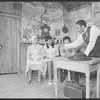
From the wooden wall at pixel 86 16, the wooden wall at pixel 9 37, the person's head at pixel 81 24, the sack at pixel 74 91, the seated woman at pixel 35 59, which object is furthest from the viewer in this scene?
the wooden wall at pixel 9 37

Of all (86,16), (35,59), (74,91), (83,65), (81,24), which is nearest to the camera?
(83,65)

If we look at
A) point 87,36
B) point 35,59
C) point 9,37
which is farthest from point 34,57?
point 87,36

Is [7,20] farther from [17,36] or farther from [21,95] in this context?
[21,95]

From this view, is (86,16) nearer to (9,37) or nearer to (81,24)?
(81,24)

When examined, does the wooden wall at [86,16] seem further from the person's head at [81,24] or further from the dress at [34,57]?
the dress at [34,57]

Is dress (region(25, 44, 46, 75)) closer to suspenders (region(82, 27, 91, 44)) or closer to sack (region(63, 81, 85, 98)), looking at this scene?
sack (region(63, 81, 85, 98))

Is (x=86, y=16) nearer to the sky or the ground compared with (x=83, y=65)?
nearer to the sky

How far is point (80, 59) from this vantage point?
2207 millimetres

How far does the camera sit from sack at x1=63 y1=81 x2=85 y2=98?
2.25 metres

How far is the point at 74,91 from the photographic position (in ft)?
7.61

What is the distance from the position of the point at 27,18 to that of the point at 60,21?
134 centimetres

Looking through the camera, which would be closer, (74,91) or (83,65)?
(83,65)

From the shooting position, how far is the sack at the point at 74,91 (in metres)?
2.25

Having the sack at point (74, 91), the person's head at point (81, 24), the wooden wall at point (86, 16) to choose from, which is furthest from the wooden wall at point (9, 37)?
the sack at point (74, 91)
